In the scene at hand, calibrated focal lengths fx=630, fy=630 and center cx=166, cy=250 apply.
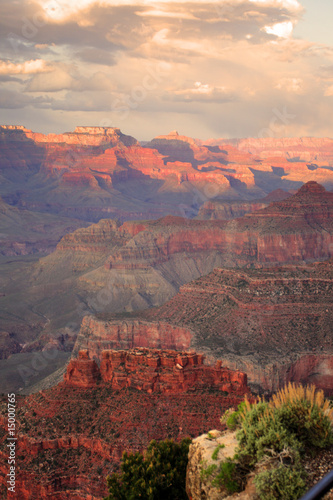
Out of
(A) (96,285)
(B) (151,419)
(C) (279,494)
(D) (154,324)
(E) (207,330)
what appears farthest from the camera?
(A) (96,285)

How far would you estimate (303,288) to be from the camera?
76000mm

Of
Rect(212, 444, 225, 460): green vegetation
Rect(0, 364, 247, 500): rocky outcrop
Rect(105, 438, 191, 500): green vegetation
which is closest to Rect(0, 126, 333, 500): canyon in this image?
Rect(0, 364, 247, 500): rocky outcrop

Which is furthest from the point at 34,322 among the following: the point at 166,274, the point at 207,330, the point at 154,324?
the point at 207,330

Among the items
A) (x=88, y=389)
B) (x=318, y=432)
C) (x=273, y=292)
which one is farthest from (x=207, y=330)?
(x=318, y=432)

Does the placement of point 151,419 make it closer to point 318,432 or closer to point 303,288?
point 318,432

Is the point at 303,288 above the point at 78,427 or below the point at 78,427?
above

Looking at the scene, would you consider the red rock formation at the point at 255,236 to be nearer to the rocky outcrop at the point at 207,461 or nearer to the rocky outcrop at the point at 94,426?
the rocky outcrop at the point at 94,426

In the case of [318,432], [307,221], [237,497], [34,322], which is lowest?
[34,322]

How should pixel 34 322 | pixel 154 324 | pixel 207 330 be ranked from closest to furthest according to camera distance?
1. pixel 207 330
2. pixel 154 324
3. pixel 34 322

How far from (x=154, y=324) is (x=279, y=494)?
65072mm

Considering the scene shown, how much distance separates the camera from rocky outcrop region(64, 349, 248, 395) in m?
38.5

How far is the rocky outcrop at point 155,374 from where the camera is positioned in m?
38.5

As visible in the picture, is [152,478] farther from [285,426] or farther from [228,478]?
[285,426]

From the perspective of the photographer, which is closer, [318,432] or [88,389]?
[318,432]
